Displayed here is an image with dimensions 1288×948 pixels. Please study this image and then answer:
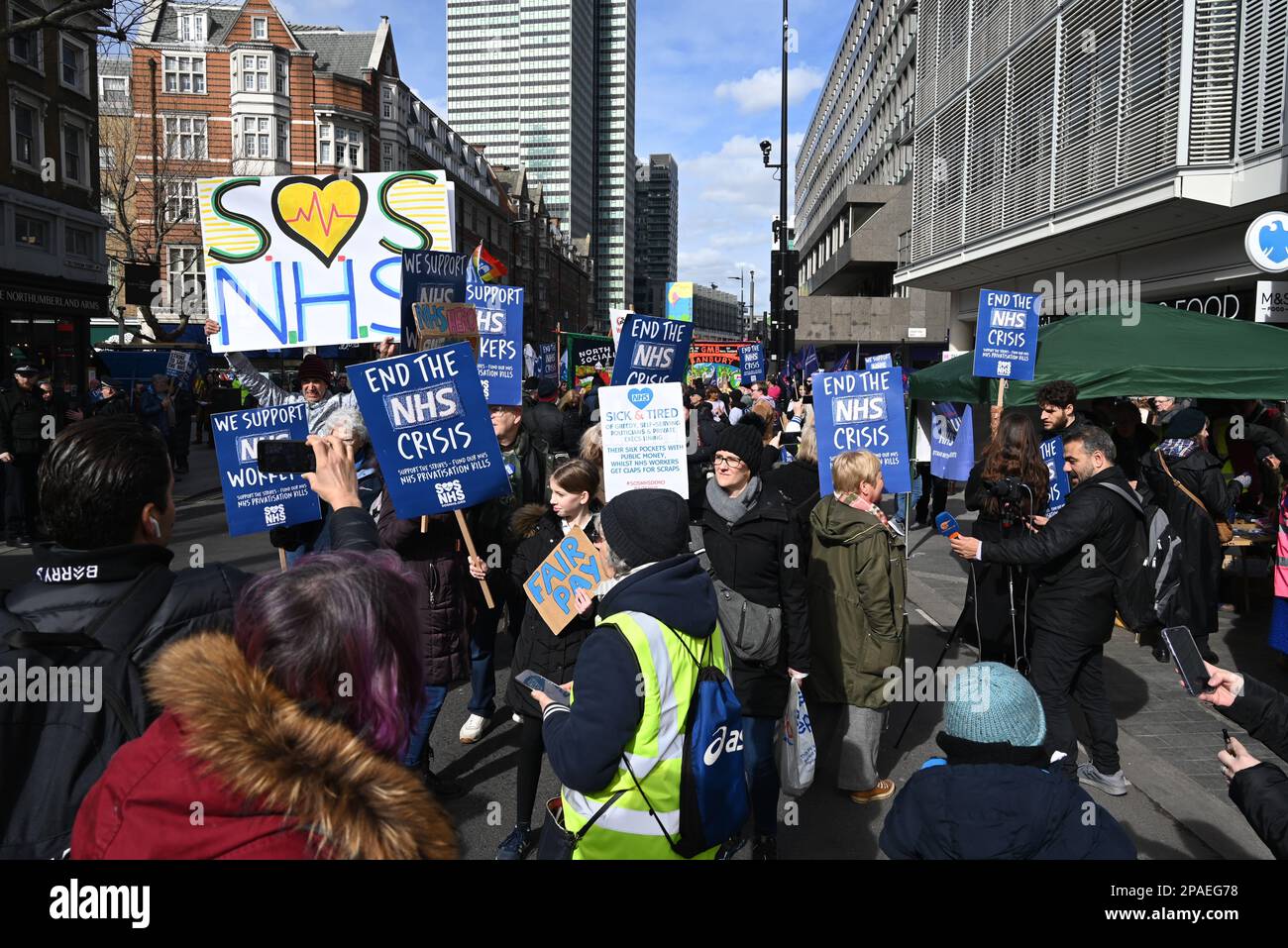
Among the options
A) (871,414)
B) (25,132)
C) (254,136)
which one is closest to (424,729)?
(871,414)

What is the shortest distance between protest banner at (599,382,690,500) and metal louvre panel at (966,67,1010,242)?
56.6 ft

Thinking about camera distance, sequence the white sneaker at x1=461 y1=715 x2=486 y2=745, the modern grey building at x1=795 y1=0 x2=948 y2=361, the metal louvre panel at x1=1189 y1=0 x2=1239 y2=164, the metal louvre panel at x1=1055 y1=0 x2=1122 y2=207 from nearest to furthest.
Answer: the white sneaker at x1=461 y1=715 x2=486 y2=745, the metal louvre panel at x1=1189 y1=0 x2=1239 y2=164, the metal louvre panel at x1=1055 y1=0 x2=1122 y2=207, the modern grey building at x1=795 y1=0 x2=948 y2=361

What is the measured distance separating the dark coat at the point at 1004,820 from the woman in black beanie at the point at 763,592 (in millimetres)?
1655

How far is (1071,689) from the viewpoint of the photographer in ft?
15.6

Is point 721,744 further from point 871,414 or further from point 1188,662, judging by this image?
point 871,414

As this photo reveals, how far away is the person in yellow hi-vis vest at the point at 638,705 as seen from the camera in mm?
2455

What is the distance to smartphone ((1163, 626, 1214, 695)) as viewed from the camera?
2398 mm

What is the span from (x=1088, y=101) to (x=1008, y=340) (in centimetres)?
1028

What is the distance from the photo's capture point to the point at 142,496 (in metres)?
2.24

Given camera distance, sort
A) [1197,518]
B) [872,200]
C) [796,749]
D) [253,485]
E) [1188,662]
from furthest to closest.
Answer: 1. [872,200]
2. [1197,518]
3. [253,485]
4. [796,749]
5. [1188,662]

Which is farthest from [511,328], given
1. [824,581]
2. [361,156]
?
[361,156]

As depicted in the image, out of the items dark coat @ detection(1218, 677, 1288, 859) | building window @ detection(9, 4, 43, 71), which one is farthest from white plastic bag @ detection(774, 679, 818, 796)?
building window @ detection(9, 4, 43, 71)

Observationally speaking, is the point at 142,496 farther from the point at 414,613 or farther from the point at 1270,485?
Answer: the point at 1270,485

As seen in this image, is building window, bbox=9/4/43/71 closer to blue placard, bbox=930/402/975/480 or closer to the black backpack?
blue placard, bbox=930/402/975/480
